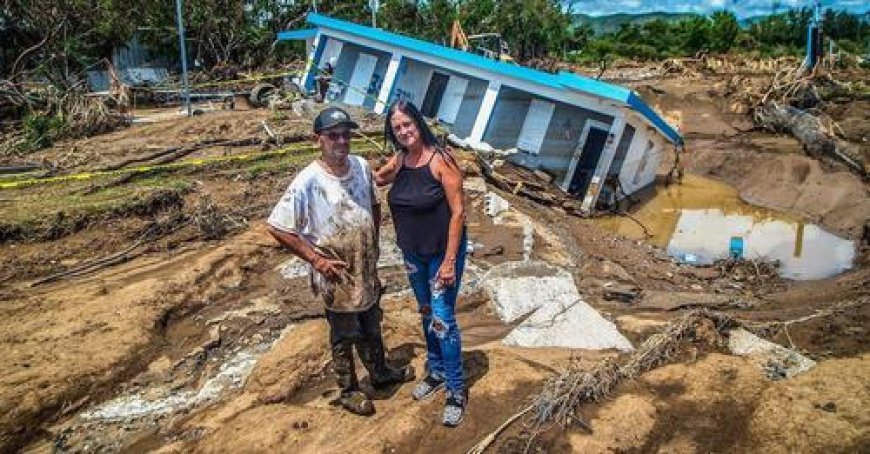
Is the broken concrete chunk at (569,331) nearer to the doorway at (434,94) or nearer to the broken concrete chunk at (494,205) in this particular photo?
the broken concrete chunk at (494,205)

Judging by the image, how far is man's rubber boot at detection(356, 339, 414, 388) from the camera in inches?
156

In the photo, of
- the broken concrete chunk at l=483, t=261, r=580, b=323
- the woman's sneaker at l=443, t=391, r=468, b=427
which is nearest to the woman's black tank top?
the woman's sneaker at l=443, t=391, r=468, b=427

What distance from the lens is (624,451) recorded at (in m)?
3.29

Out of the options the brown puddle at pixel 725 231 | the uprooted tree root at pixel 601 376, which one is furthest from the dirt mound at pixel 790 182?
the uprooted tree root at pixel 601 376

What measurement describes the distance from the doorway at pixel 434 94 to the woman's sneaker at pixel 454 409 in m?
13.0

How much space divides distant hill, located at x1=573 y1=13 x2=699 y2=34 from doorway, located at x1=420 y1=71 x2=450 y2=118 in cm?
2572

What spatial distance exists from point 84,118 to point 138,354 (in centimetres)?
1289

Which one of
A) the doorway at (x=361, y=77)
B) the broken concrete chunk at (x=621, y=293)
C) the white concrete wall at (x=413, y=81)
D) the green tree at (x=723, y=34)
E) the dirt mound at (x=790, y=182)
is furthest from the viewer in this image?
the green tree at (x=723, y=34)

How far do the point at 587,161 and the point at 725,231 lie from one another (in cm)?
307

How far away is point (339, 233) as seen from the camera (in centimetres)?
363

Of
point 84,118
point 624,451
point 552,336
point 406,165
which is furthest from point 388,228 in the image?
point 84,118

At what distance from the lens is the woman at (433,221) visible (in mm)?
3557

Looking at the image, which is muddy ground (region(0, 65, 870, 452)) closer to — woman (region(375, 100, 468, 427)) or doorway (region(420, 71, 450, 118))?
woman (region(375, 100, 468, 427))

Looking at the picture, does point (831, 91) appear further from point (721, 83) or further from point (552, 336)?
point (552, 336)
